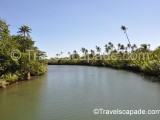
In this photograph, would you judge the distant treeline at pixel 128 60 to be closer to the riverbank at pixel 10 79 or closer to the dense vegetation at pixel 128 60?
the dense vegetation at pixel 128 60

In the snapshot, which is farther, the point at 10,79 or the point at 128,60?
the point at 128,60

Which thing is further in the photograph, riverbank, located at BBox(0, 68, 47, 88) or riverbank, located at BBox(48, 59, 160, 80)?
riverbank, located at BBox(48, 59, 160, 80)

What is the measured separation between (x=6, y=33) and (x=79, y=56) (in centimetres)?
10016

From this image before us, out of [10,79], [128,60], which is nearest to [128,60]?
[128,60]

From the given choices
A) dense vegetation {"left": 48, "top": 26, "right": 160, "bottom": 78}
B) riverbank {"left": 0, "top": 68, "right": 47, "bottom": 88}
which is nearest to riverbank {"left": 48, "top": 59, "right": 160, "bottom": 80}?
dense vegetation {"left": 48, "top": 26, "right": 160, "bottom": 78}

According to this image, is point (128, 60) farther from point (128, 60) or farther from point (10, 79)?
point (10, 79)

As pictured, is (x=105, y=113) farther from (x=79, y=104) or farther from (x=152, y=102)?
(x=152, y=102)

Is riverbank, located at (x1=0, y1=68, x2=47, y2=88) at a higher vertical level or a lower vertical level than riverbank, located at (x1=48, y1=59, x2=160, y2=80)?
lower

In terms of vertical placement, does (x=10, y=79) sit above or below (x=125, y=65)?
below

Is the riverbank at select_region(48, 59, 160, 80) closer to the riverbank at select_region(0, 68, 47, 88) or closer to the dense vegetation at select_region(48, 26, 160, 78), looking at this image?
the dense vegetation at select_region(48, 26, 160, 78)

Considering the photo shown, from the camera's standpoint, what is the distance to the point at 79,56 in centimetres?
13500

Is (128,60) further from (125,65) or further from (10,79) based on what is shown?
(10,79)

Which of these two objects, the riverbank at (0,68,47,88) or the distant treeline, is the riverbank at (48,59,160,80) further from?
the riverbank at (0,68,47,88)

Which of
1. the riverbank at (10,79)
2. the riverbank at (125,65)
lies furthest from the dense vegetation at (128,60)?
the riverbank at (10,79)
